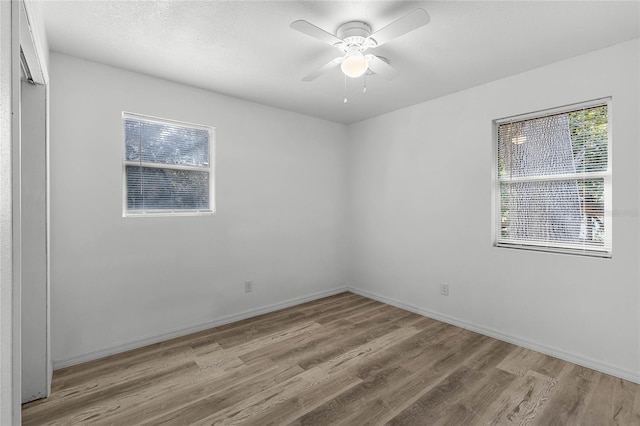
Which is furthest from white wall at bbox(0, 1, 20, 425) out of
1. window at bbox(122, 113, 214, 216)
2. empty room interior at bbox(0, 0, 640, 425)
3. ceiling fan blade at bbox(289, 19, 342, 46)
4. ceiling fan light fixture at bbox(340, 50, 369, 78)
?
window at bbox(122, 113, 214, 216)

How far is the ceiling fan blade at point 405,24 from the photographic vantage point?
166 centimetres

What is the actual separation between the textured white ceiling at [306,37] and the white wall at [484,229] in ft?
0.95

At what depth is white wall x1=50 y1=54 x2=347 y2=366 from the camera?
2.54 metres

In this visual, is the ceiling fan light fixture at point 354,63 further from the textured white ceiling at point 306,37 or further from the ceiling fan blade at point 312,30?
the textured white ceiling at point 306,37

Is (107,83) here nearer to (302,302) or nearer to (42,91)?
(42,91)

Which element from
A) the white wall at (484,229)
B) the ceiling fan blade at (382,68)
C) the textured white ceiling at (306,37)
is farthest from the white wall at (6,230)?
the white wall at (484,229)

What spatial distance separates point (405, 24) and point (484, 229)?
216 centimetres

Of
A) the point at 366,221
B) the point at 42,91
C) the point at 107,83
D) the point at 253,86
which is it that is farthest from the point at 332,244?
the point at 42,91

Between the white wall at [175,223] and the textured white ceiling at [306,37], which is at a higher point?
the textured white ceiling at [306,37]

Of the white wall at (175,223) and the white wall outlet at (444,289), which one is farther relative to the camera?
the white wall outlet at (444,289)

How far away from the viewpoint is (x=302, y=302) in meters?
4.08

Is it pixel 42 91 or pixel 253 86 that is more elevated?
pixel 253 86

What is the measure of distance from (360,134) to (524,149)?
6.76 feet

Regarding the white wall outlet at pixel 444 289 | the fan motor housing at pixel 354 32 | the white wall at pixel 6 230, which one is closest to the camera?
the white wall at pixel 6 230
